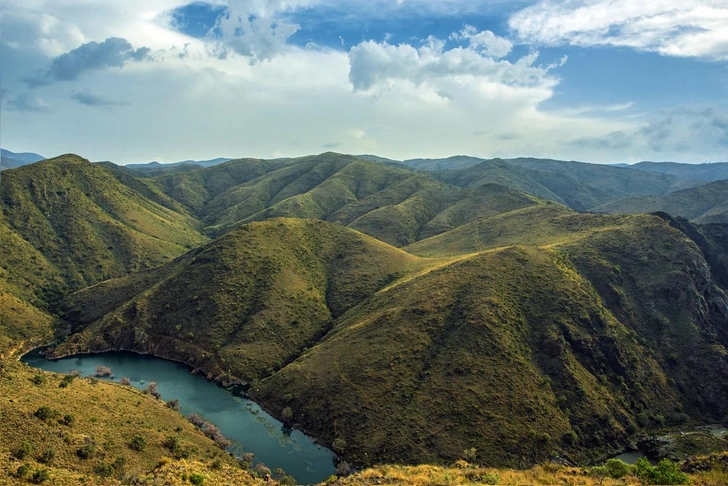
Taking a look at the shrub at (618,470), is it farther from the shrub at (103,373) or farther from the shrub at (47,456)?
the shrub at (103,373)

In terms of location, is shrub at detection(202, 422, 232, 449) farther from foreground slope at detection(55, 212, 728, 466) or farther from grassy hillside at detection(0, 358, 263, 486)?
foreground slope at detection(55, 212, 728, 466)

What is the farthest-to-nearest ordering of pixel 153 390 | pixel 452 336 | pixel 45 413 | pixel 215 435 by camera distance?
pixel 452 336, pixel 153 390, pixel 215 435, pixel 45 413

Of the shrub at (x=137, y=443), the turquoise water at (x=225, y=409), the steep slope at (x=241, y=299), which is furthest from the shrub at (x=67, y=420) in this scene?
the steep slope at (x=241, y=299)

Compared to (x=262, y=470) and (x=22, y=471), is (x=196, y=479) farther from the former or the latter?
(x=262, y=470)

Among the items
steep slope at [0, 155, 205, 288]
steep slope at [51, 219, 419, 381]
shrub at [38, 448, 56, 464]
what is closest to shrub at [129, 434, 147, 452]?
shrub at [38, 448, 56, 464]

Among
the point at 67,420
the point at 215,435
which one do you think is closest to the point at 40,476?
the point at 67,420

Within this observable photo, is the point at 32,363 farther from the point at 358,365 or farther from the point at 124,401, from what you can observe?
the point at 358,365

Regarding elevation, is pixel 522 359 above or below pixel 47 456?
below
